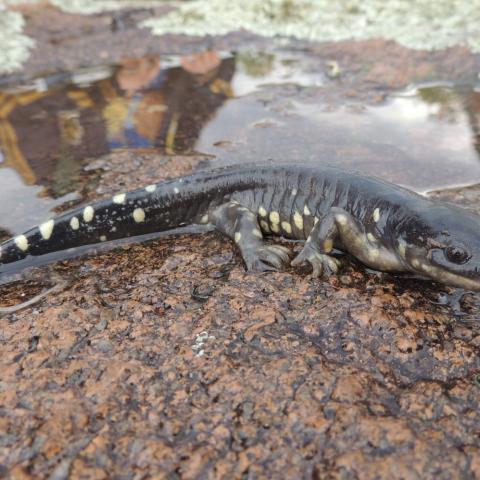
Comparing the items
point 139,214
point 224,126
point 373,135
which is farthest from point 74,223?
point 373,135

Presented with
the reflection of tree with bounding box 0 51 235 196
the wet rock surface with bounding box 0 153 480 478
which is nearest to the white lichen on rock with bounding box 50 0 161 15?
the reflection of tree with bounding box 0 51 235 196

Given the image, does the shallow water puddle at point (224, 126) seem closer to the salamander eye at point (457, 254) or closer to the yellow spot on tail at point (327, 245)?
the yellow spot on tail at point (327, 245)

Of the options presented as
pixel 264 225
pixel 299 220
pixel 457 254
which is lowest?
pixel 264 225

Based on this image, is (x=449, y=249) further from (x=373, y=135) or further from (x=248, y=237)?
(x=373, y=135)

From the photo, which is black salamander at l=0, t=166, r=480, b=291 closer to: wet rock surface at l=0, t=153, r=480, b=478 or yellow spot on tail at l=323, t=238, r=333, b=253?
yellow spot on tail at l=323, t=238, r=333, b=253

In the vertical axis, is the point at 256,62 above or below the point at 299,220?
above

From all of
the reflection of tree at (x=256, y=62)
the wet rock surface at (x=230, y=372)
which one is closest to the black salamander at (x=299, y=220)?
the wet rock surface at (x=230, y=372)
